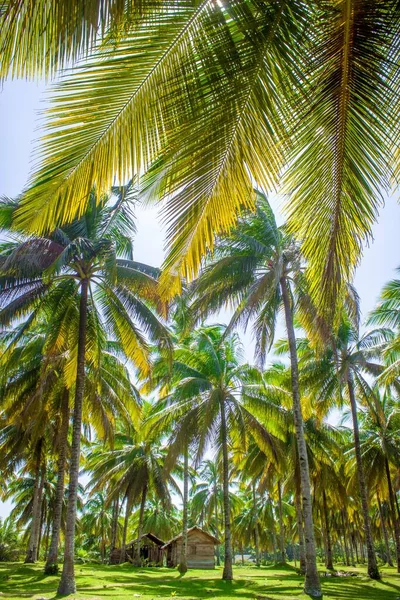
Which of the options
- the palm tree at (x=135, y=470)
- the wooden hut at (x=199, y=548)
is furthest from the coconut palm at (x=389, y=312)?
the wooden hut at (x=199, y=548)

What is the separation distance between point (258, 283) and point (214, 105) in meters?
12.2

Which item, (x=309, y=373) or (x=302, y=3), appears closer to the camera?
(x=302, y=3)

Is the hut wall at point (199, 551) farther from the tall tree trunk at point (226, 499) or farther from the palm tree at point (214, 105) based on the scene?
the palm tree at point (214, 105)

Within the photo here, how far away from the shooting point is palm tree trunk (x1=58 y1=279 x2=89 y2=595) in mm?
11414

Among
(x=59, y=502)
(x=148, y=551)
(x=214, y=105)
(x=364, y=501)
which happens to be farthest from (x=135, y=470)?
(x=214, y=105)

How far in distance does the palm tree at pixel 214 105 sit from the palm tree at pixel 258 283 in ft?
34.2

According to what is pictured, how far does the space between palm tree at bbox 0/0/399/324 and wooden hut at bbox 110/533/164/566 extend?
38.8 metres

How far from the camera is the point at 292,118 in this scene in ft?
11.4

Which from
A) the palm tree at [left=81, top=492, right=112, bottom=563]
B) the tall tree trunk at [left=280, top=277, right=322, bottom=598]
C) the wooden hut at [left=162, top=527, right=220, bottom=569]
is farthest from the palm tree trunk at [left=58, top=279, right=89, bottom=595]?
the palm tree at [left=81, top=492, right=112, bottom=563]

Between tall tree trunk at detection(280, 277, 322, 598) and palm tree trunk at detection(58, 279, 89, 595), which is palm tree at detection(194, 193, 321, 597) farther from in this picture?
palm tree trunk at detection(58, 279, 89, 595)

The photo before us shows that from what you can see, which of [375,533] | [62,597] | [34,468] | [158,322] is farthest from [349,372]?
[375,533]

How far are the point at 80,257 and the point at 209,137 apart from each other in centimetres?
1165

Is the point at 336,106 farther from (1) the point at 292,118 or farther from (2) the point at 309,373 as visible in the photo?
(2) the point at 309,373

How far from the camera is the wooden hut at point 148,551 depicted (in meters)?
38.3
